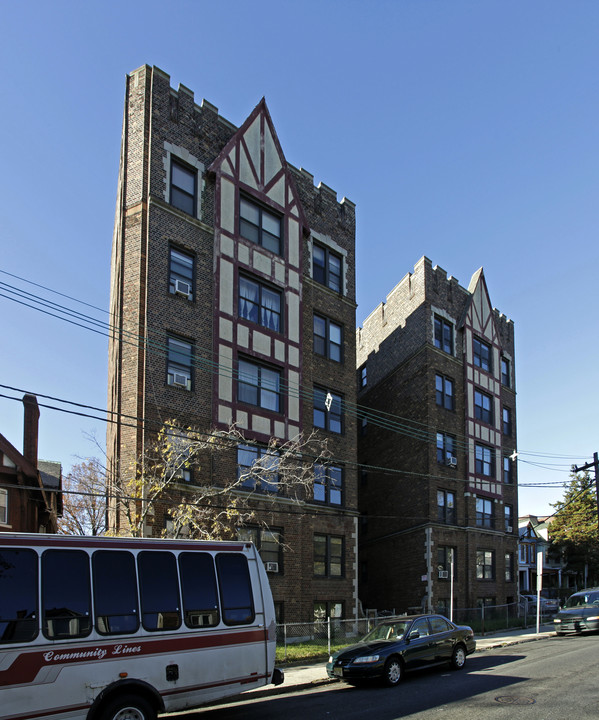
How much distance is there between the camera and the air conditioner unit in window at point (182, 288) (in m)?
22.0

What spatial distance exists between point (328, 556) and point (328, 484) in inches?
105

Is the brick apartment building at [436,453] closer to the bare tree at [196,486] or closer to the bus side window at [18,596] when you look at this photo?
the bare tree at [196,486]

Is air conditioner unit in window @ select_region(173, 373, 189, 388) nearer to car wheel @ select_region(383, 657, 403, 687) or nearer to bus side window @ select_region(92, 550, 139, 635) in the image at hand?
car wheel @ select_region(383, 657, 403, 687)

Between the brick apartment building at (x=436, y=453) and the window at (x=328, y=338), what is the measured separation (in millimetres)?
6483

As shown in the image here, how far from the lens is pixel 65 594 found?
9164 mm

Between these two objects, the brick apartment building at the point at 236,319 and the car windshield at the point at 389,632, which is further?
the brick apartment building at the point at 236,319

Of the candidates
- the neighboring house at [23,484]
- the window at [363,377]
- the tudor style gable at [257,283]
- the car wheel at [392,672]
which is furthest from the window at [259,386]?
the window at [363,377]

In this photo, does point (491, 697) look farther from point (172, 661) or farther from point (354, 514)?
point (354, 514)

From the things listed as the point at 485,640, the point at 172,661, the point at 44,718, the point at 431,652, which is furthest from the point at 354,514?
the point at 44,718

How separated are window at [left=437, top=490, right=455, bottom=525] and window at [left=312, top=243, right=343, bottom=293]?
38.4 feet

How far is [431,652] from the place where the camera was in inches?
618

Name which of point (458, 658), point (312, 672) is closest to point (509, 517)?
point (458, 658)

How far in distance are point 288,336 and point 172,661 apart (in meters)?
16.4

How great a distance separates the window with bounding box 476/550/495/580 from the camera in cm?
3488
